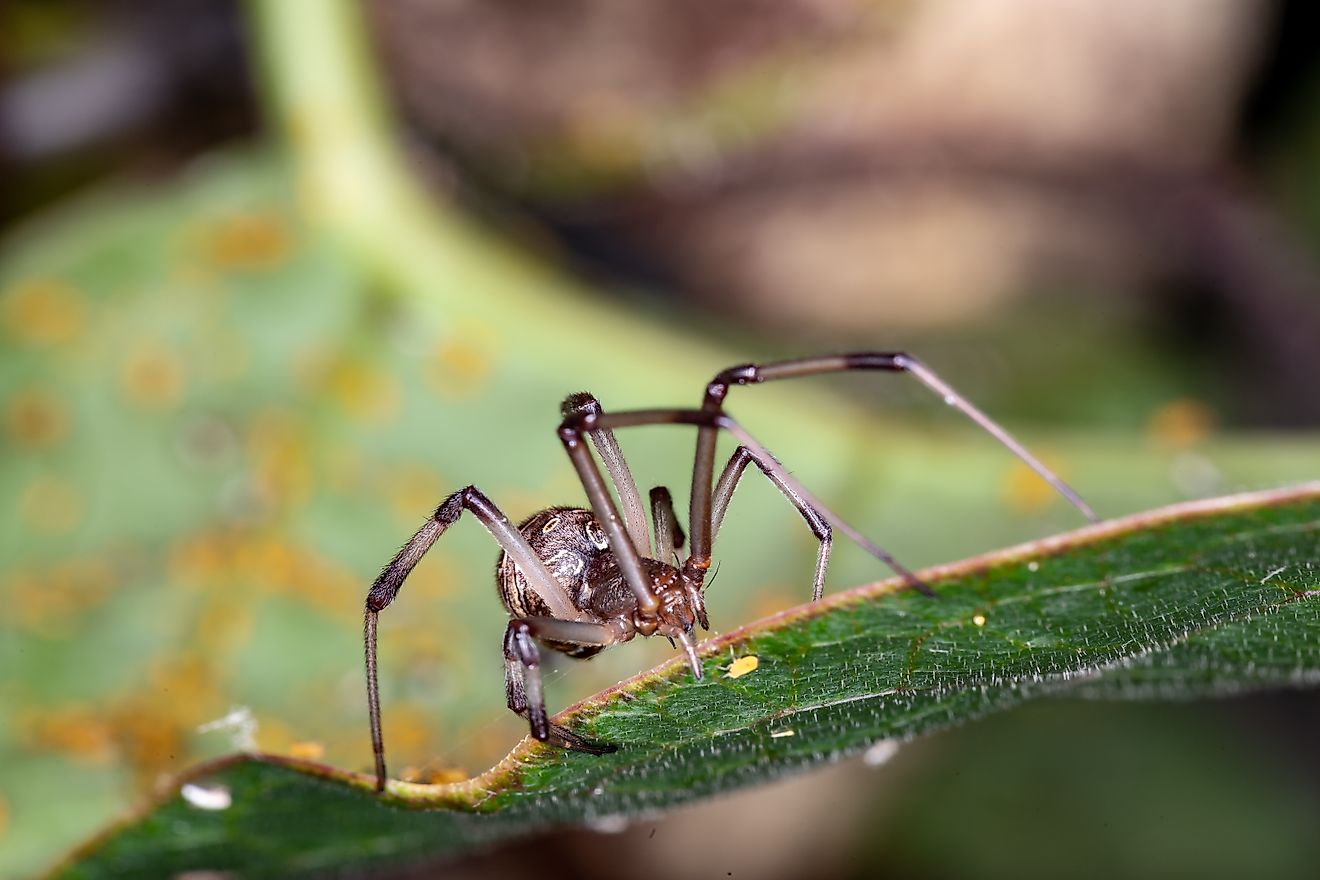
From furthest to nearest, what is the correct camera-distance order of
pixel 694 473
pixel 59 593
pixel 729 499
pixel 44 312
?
pixel 44 312
pixel 59 593
pixel 729 499
pixel 694 473

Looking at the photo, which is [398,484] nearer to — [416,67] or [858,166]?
[416,67]

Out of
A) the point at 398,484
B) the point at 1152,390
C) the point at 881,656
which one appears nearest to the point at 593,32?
the point at 398,484

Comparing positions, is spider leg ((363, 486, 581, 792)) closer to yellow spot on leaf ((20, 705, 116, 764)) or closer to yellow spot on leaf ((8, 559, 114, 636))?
yellow spot on leaf ((20, 705, 116, 764))

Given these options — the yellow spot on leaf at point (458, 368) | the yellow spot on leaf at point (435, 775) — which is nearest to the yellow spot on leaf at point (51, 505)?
the yellow spot on leaf at point (458, 368)

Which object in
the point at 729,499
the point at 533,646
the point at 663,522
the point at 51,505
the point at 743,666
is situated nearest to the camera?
the point at 743,666

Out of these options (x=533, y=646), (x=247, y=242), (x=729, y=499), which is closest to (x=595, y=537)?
(x=729, y=499)

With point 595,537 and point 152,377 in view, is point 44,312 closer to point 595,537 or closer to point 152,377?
point 152,377

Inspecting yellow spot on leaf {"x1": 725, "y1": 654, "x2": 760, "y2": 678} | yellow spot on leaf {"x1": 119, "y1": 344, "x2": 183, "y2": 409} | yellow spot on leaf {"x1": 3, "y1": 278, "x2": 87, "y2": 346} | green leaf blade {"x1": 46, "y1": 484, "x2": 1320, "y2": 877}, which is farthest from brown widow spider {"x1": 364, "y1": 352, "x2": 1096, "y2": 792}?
yellow spot on leaf {"x1": 3, "y1": 278, "x2": 87, "y2": 346}
